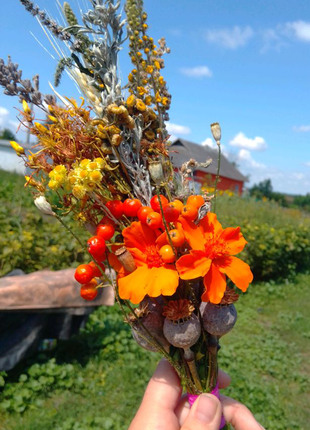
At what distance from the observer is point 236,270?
1.23 metres


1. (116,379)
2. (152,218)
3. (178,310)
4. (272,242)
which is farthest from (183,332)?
(272,242)

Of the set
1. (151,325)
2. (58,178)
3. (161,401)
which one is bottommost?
(161,401)

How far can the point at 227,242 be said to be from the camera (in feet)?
4.13

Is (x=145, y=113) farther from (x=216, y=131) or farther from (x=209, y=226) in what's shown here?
(x=209, y=226)

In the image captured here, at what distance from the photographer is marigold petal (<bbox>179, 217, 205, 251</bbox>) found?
118cm

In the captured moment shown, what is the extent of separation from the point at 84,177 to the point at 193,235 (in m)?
0.39

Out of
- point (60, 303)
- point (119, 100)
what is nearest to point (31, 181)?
point (119, 100)

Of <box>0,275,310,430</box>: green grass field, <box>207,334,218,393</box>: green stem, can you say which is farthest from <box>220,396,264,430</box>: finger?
<box>0,275,310,430</box>: green grass field

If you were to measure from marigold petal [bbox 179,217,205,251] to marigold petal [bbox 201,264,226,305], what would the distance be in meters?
0.08

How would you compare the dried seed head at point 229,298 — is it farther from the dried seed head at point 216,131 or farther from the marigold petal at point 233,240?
the dried seed head at point 216,131

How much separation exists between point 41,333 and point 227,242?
9.02ft

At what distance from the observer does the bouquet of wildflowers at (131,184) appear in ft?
3.77

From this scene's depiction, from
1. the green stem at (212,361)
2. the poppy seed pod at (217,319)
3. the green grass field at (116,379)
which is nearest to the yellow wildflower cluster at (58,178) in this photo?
the poppy seed pod at (217,319)

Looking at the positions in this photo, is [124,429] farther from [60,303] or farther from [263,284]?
[263,284]
